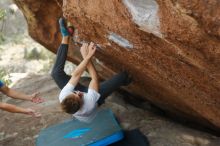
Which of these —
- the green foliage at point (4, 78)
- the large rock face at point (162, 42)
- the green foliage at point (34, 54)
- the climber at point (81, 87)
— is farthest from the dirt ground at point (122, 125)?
the green foliage at point (34, 54)

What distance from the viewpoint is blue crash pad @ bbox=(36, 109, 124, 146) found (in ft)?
19.9

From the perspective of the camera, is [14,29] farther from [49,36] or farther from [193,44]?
[193,44]

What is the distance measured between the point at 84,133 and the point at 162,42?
277 cm

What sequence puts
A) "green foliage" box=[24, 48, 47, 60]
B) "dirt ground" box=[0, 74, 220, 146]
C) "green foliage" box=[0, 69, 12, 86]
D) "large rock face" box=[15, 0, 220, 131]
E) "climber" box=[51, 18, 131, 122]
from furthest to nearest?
"green foliage" box=[24, 48, 47, 60], "green foliage" box=[0, 69, 12, 86], "dirt ground" box=[0, 74, 220, 146], "climber" box=[51, 18, 131, 122], "large rock face" box=[15, 0, 220, 131]

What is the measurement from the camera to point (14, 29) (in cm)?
3238

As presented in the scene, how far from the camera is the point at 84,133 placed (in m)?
6.45

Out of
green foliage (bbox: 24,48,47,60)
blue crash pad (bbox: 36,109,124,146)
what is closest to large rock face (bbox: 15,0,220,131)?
blue crash pad (bbox: 36,109,124,146)

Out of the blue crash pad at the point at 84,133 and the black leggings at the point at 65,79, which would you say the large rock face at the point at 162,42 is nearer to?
the black leggings at the point at 65,79

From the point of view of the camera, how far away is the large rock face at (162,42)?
3.69 meters

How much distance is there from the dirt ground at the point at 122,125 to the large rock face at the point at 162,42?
472mm

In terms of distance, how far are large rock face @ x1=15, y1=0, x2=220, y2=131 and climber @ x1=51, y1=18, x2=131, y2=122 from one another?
0.31 meters

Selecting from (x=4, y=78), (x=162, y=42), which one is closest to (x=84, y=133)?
(x=162, y=42)

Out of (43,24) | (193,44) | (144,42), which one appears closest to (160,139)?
(144,42)

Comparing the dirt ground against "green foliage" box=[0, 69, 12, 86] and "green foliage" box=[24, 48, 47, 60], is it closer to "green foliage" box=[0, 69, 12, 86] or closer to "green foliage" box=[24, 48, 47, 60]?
"green foliage" box=[0, 69, 12, 86]
